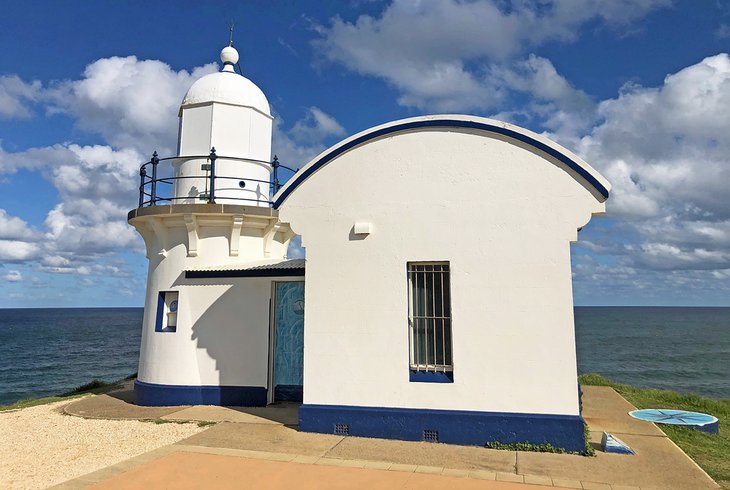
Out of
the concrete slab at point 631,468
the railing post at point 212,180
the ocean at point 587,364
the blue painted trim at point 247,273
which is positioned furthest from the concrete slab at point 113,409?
the ocean at point 587,364

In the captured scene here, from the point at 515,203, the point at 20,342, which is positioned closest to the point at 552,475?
the point at 515,203

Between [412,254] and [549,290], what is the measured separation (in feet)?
7.67

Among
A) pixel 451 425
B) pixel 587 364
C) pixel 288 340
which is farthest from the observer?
pixel 587 364

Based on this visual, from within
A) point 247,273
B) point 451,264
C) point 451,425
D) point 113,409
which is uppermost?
point 247,273

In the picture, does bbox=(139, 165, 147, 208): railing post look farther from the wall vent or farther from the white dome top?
the wall vent

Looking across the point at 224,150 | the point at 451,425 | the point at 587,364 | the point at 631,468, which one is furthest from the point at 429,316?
the point at 587,364

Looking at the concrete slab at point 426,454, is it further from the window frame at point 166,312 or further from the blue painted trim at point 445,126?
the window frame at point 166,312

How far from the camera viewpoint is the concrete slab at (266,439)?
7953mm

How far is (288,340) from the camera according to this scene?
38.3ft

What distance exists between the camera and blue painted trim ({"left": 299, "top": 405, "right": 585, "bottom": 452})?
25.5 feet

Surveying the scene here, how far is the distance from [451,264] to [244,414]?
5477 mm

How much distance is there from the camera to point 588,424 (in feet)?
31.1

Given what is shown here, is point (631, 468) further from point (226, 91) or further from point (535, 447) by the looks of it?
point (226, 91)

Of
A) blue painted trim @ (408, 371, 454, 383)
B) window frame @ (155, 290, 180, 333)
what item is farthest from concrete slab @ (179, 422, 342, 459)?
window frame @ (155, 290, 180, 333)
